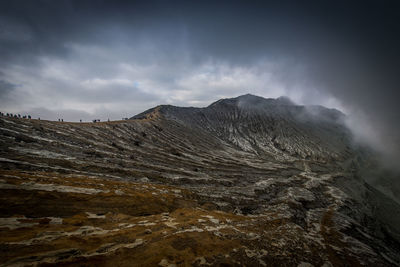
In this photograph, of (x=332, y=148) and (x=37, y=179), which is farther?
(x=332, y=148)

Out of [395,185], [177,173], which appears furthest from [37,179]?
[395,185]

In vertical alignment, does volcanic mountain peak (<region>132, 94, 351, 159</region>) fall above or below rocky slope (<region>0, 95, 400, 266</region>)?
above

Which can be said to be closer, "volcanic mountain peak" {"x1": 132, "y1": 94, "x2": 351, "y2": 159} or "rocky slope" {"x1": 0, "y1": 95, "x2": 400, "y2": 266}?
"rocky slope" {"x1": 0, "y1": 95, "x2": 400, "y2": 266}

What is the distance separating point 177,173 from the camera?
45.6m

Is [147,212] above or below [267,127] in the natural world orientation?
below

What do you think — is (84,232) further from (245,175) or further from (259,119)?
(259,119)

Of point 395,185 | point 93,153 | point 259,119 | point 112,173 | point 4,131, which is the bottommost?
point 395,185

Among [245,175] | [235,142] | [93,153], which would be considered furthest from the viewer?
[235,142]

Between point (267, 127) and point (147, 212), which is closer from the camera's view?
point (147, 212)

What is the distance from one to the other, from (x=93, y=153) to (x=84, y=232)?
1290 inches

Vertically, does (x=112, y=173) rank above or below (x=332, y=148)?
below

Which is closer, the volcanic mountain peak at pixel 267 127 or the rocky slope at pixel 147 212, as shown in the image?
the rocky slope at pixel 147 212

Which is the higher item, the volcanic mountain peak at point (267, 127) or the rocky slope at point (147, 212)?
the volcanic mountain peak at point (267, 127)

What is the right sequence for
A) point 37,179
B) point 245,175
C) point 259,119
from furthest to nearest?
point 259,119 → point 245,175 → point 37,179
